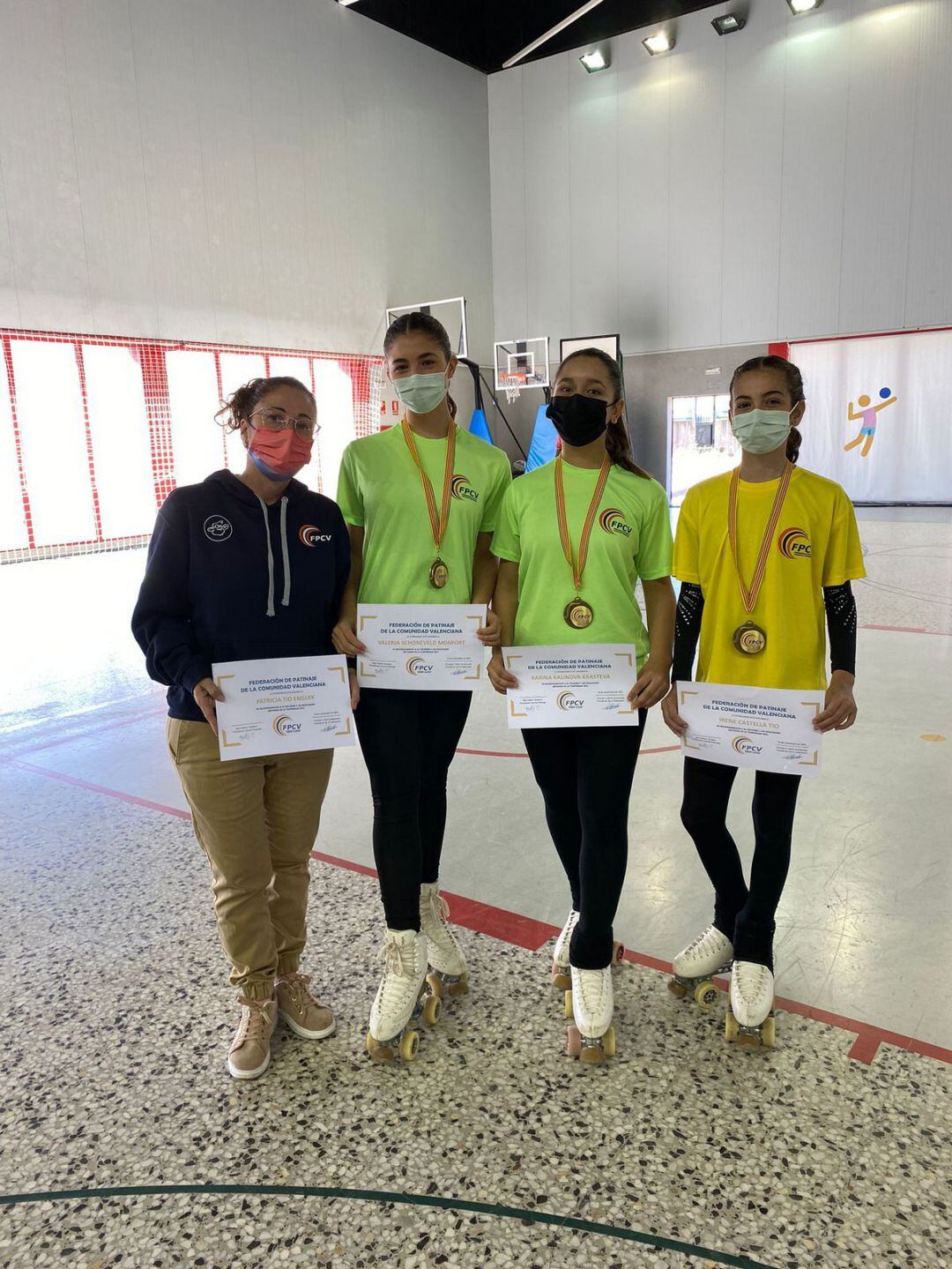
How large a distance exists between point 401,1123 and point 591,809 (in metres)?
0.85

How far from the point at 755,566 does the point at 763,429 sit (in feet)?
1.11

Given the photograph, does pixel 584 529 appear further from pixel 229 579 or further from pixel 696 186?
pixel 696 186

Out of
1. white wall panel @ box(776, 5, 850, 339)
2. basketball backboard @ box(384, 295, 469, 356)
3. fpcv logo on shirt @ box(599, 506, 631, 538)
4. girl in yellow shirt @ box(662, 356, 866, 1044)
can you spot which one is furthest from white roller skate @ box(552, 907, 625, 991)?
white wall panel @ box(776, 5, 850, 339)

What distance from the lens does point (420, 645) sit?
222 cm

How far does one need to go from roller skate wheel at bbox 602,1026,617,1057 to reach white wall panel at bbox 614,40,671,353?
53.1 ft

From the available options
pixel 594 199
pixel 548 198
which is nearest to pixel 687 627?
pixel 594 199

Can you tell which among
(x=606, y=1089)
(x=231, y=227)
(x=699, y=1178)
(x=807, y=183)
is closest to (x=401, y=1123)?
(x=606, y=1089)

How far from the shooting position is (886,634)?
6.83 m

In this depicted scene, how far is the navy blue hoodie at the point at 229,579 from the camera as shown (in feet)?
6.89

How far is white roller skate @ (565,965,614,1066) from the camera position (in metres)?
2.24

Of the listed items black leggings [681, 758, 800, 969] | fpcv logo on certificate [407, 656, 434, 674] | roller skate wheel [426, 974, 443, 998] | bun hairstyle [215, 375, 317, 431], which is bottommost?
roller skate wheel [426, 974, 443, 998]

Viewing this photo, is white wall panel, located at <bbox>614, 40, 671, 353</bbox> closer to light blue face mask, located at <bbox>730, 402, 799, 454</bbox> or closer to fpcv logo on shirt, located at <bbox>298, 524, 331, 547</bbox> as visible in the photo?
light blue face mask, located at <bbox>730, 402, 799, 454</bbox>

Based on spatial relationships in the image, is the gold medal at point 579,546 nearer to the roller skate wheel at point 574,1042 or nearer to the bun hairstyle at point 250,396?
the bun hairstyle at point 250,396

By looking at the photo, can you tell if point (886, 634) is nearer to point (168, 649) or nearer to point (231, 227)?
point (168, 649)
